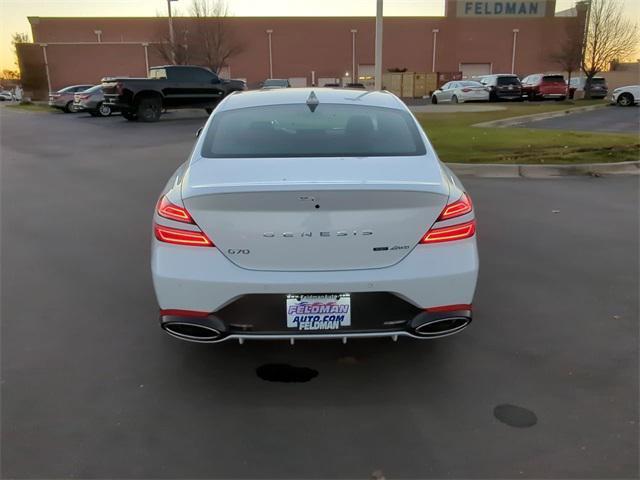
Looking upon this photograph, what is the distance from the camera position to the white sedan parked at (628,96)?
29703 millimetres

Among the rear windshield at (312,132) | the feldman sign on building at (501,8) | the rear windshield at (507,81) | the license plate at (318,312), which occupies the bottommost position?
the license plate at (318,312)

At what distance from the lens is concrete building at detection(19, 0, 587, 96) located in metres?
56.3

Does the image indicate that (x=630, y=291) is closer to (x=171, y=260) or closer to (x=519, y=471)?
(x=519, y=471)

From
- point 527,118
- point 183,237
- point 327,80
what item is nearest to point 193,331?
point 183,237

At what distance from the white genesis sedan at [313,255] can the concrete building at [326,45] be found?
54541 millimetres

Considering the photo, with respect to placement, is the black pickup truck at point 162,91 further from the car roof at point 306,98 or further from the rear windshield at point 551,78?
the rear windshield at point 551,78

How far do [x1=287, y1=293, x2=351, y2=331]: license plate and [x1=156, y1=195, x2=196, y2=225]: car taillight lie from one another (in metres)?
0.69

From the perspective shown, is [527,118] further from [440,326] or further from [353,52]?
[353,52]

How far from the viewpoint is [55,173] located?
10.9 metres

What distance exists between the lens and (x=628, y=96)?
30.0 meters

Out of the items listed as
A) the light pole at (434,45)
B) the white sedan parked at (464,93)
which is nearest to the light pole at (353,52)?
the light pole at (434,45)

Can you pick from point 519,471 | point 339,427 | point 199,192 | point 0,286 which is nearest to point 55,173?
point 0,286

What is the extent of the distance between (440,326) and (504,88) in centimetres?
3429

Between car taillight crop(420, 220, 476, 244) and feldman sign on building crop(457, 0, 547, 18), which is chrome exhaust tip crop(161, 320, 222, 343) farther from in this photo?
feldman sign on building crop(457, 0, 547, 18)
